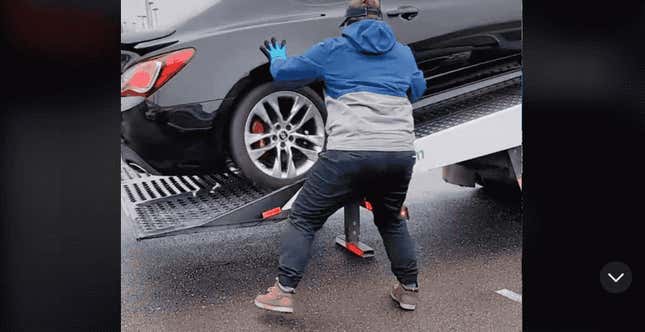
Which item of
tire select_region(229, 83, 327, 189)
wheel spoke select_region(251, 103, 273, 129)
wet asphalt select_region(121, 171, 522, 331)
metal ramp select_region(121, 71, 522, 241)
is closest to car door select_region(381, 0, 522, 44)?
metal ramp select_region(121, 71, 522, 241)

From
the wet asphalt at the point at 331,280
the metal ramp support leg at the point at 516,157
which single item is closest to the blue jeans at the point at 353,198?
the wet asphalt at the point at 331,280

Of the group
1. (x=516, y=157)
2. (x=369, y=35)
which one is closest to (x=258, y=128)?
(x=369, y=35)

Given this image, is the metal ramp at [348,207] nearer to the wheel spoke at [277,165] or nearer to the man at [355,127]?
the wheel spoke at [277,165]

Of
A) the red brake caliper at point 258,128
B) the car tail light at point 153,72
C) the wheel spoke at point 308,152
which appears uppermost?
the car tail light at point 153,72

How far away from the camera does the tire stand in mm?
3848

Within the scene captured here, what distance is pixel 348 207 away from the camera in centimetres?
445

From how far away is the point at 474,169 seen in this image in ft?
17.1

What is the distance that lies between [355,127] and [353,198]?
1.25ft

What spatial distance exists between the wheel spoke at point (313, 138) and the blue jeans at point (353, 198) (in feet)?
1.88

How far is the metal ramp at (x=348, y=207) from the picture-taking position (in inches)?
150

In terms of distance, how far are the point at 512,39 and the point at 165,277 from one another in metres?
2.70

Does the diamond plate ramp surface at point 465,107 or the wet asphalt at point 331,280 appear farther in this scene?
the diamond plate ramp surface at point 465,107

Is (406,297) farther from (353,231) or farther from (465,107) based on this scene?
(465,107)

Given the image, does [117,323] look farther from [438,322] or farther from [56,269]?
[438,322]
